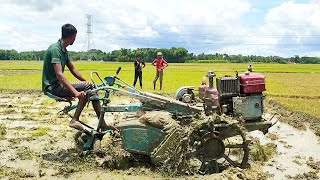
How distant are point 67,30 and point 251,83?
322 cm

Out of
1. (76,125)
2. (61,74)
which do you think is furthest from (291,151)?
(61,74)

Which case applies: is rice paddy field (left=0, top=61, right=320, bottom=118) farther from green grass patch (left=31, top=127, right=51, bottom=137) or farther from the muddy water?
green grass patch (left=31, top=127, right=51, bottom=137)

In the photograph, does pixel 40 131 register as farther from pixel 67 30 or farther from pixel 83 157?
pixel 67 30

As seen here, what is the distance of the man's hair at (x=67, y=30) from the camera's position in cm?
660

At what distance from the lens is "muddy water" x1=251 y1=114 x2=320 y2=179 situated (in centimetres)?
629

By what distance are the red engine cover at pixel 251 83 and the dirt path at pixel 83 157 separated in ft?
2.71

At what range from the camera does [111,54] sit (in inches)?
4845

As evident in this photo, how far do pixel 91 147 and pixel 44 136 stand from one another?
242 cm

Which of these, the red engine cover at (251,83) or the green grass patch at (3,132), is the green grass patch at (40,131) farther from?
the red engine cover at (251,83)

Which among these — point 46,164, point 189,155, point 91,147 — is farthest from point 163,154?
point 46,164

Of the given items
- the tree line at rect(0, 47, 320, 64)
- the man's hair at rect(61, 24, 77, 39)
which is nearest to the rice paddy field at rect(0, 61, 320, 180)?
the man's hair at rect(61, 24, 77, 39)

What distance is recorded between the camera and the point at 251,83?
20.8ft

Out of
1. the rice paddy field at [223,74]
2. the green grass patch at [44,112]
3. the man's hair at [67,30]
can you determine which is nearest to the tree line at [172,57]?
the rice paddy field at [223,74]

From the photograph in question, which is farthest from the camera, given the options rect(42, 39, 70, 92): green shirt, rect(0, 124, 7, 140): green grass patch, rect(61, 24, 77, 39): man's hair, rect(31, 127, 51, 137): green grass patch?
rect(31, 127, 51, 137): green grass patch
